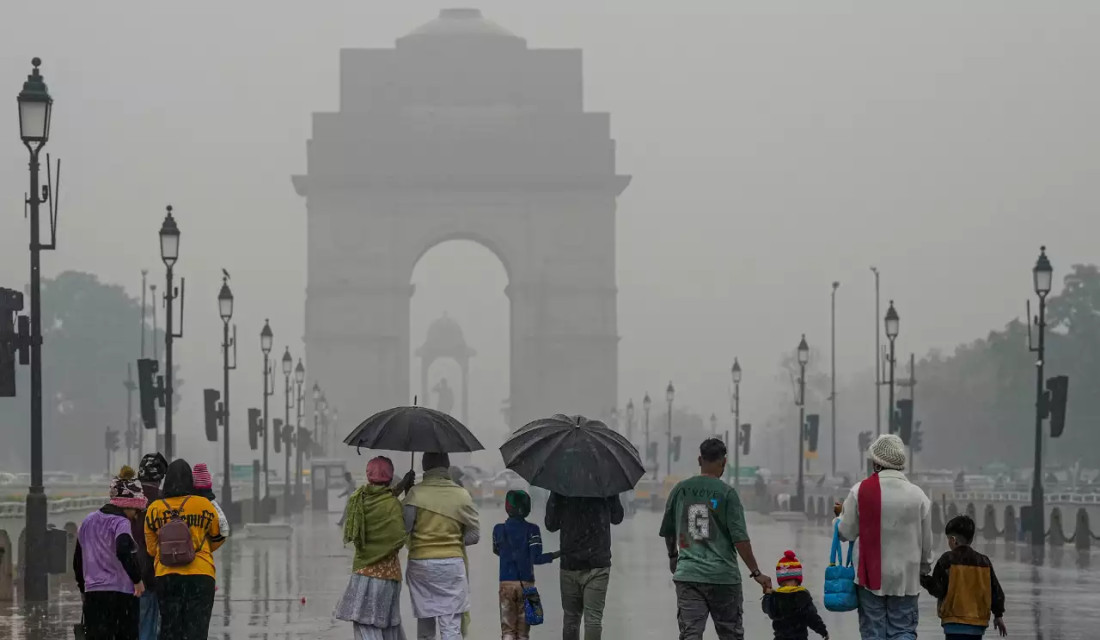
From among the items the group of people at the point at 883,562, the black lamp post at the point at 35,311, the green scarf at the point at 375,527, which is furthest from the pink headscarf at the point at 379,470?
the black lamp post at the point at 35,311

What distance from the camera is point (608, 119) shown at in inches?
3588

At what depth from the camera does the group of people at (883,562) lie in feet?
39.0

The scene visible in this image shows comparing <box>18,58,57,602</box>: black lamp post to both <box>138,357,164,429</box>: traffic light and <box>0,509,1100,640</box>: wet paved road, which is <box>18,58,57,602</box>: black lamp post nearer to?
<box>0,509,1100,640</box>: wet paved road

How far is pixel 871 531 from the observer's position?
12.0m

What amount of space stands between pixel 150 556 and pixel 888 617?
446 cm

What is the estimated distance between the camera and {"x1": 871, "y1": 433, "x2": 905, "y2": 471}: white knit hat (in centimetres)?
1190

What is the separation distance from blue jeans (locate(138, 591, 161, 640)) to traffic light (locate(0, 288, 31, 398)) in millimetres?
7188

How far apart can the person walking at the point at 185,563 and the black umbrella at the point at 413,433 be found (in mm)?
1187

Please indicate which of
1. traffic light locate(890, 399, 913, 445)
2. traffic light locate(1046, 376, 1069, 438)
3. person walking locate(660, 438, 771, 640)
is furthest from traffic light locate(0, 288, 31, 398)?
traffic light locate(890, 399, 913, 445)

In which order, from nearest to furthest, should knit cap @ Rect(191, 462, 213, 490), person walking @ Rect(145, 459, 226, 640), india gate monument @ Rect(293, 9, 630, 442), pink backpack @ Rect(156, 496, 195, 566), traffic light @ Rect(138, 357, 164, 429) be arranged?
pink backpack @ Rect(156, 496, 195, 566) → person walking @ Rect(145, 459, 226, 640) → knit cap @ Rect(191, 462, 213, 490) → traffic light @ Rect(138, 357, 164, 429) → india gate monument @ Rect(293, 9, 630, 442)

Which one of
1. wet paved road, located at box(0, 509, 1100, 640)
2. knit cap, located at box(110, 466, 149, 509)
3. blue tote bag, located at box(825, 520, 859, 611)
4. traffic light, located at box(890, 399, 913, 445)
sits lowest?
wet paved road, located at box(0, 509, 1100, 640)

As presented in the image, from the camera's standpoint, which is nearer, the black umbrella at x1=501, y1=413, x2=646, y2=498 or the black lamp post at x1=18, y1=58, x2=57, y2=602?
the black umbrella at x1=501, y1=413, x2=646, y2=498

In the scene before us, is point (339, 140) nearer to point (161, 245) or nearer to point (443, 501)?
point (161, 245)

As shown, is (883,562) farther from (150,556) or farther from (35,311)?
(35,311)
